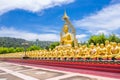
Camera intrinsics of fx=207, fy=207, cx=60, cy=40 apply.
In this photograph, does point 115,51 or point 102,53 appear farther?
point 102,53

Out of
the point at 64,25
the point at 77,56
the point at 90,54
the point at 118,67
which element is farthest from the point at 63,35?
the point at 118,67

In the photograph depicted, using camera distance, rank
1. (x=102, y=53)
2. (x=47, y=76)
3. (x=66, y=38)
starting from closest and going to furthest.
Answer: (x=47, y=76), (x=102, y=53), (x=66, y=38)

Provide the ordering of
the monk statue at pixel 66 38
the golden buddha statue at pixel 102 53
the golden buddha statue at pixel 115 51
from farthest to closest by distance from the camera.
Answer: the monk statue at pixel 66 38 < the golden buddha statue at pixel 102 53 < the golden buddha statue at pixel 115 51

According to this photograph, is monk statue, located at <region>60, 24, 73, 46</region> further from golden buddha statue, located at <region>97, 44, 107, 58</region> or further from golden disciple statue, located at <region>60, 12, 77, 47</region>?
golden buddha statue, located at <region>97, 44, 107, 58</region>

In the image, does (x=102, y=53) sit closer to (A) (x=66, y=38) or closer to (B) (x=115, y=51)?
(B) (x=115, y=51)

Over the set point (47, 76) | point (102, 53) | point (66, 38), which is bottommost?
point (47, 76)

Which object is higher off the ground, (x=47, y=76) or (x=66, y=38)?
(x=66, y=38)

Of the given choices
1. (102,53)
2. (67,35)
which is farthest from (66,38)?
(102,53)

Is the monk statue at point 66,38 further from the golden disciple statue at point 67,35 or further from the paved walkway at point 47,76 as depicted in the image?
the paved walkway at point 47,76

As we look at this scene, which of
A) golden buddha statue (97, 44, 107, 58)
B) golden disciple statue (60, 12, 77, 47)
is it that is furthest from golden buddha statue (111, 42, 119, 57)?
golden disciple statue (60, 12, 77, 47)

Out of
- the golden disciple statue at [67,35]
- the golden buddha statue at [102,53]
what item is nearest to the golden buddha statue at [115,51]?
the golden buddha statue at [102,53]

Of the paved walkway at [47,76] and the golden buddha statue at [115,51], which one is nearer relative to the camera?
the paved walkway at [47,76]

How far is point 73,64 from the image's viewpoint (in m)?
12.0

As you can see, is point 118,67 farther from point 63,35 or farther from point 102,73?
point 63,35
